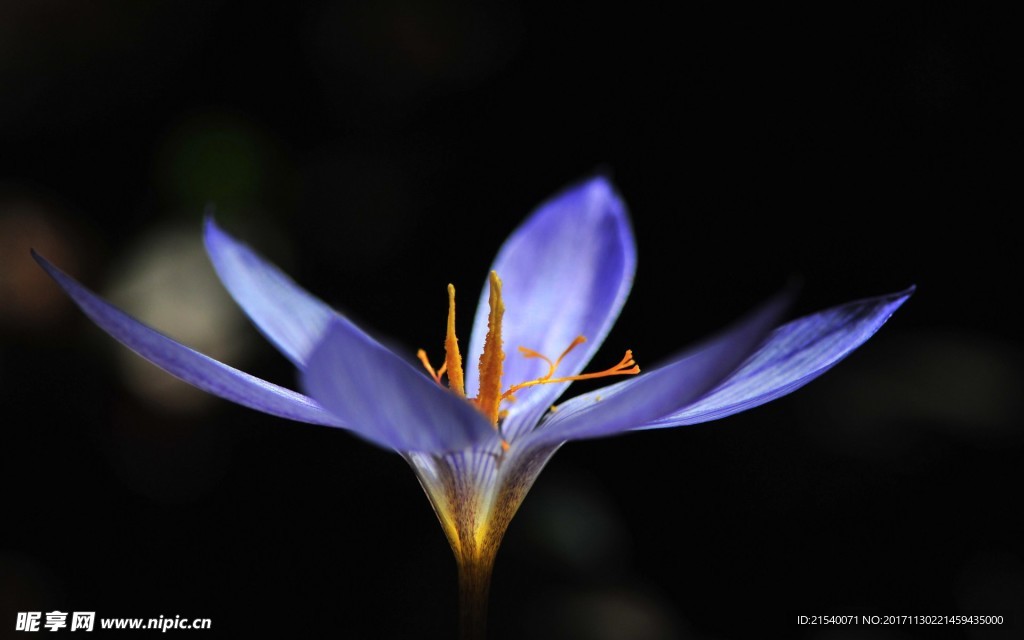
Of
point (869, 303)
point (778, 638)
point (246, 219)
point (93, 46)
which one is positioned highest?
point (93, 46)

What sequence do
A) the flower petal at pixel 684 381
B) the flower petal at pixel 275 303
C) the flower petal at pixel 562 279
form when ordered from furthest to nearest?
the flower petal at pixel 562 279, the flower petal at pixel 275 303, the flower petal at pixel 684 381

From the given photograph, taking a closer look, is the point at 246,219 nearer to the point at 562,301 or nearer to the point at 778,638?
the point at 562,301

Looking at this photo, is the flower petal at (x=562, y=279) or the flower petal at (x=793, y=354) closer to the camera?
the flower petal at (x=793, y=354)

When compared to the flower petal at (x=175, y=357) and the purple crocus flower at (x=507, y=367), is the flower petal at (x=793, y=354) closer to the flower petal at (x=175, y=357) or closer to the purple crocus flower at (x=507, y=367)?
the purple crocus flower at (x=507, y=367)

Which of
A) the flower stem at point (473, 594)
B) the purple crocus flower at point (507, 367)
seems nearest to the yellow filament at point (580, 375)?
the purple crocus flower at point (507, 367)

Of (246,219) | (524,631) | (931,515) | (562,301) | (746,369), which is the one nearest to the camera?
(746,369)

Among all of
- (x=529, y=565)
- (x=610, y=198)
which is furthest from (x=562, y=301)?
(x=529, y=565)

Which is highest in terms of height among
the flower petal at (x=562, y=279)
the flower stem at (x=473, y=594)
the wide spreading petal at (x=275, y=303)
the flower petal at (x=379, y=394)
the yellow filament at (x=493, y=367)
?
the flower petal at (x=562, y=279)
